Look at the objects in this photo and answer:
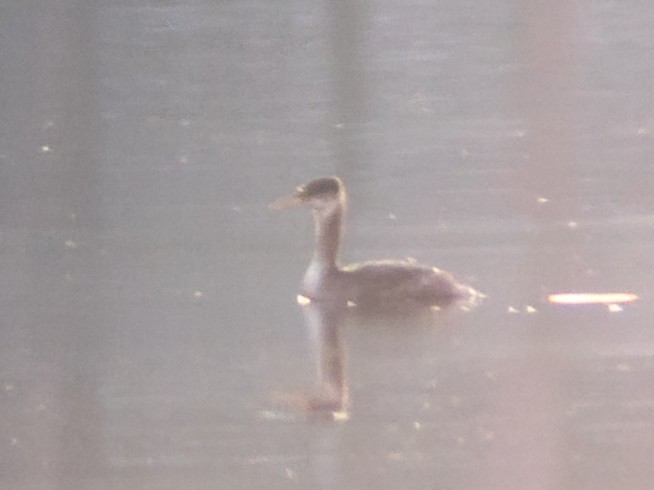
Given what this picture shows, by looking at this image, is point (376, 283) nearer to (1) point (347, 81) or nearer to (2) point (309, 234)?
(2) point (309, 234)

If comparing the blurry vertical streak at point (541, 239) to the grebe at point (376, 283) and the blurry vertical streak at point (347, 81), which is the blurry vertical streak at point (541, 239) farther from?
the blurry vertical streak at point (347, 81)

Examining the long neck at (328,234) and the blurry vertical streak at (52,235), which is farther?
the long neck at (328,234)

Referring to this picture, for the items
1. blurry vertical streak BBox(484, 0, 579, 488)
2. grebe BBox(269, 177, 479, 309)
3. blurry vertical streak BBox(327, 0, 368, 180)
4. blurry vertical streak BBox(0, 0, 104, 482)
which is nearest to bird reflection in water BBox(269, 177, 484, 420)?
grebe BBox(269, 177, 479, 309)

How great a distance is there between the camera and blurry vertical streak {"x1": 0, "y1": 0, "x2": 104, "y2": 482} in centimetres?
122

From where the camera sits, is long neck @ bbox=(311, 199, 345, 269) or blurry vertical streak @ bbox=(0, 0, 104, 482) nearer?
blurry vertical streak @ bbox=(0, 0, 104, 482)

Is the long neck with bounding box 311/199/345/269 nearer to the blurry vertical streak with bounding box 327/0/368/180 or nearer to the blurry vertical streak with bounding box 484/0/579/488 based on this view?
the blurry vertical streak with bounding box 484/0/579/488

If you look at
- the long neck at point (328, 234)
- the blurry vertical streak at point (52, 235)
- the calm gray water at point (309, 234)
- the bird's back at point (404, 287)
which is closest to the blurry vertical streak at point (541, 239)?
the calm gray water at point (309, 234)

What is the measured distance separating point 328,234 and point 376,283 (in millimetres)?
152

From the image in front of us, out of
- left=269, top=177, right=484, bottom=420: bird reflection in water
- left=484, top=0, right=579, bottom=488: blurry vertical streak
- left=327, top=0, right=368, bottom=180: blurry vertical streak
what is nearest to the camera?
left=484, top=0, right=579, bottom=488: blurry vertical streak

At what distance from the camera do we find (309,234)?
2.02 metres

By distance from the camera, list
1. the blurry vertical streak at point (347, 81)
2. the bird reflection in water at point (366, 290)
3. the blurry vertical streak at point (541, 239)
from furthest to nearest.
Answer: the blurry vertical streak at point (347, 81) → the bird reflection in water at point (366, 290) → the blurry vertical streak at point (541, 239)

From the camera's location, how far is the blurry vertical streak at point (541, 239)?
1125 millimetres

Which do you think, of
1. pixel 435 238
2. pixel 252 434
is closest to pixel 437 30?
pixel 435 238

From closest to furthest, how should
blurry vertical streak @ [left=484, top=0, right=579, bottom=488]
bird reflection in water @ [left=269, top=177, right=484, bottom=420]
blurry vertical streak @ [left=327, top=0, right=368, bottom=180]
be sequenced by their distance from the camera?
1. blurry vertical streak @ [left=484, top=0, right=579, bottom=488]
2. bird reflection in water @ [left=269, top=177, right=484, bottom=420]
3. blurry vertical streak @ [left=327, top=0, right=368, bottom=180]
